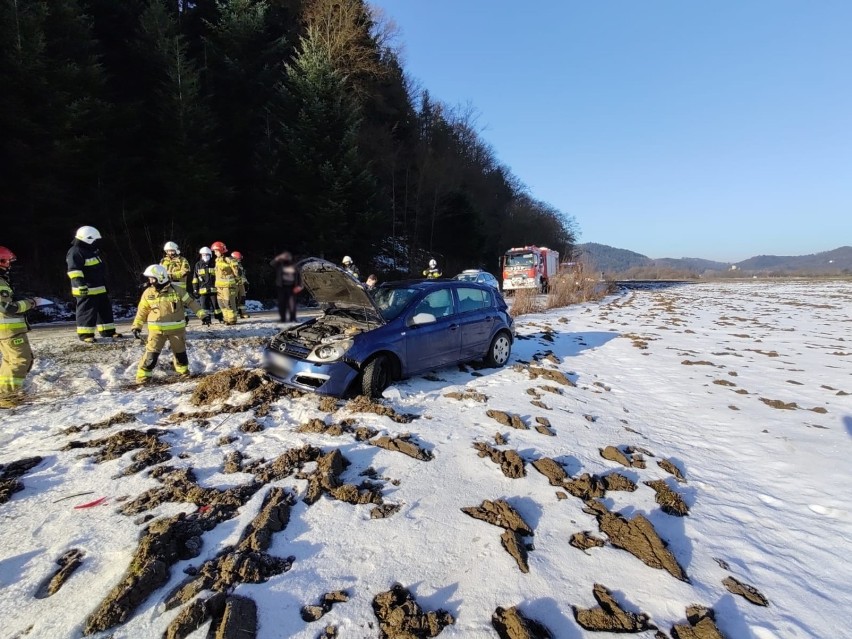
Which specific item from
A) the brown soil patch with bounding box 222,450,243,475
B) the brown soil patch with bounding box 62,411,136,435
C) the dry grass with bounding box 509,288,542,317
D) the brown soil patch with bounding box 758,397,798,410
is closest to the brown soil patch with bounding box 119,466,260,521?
the brown soil patch with bounding box 222,450,243,475

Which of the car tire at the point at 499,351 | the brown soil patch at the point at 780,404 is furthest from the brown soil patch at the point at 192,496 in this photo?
the brown soil patch at the point at 780,404

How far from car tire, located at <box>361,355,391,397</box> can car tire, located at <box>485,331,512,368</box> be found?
2.40 meters

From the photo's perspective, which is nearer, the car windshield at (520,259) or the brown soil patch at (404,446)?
the brown soil patch at (404,446)

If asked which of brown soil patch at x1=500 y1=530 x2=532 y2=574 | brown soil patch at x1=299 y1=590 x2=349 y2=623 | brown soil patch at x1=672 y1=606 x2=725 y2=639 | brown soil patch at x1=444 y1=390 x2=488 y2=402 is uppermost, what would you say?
brown soil patch at x1=444 y1=390 x2=488 y2=402

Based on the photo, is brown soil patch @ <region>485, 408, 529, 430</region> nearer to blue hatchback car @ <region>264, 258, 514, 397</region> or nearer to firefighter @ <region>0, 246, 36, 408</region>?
blue hatchback car @ <region>264, 258, 514, 397</region>

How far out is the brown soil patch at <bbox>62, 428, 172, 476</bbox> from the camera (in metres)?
3.87

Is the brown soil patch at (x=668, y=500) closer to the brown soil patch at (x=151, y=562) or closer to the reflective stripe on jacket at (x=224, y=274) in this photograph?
the brown soil patch at (x=151, y=562)

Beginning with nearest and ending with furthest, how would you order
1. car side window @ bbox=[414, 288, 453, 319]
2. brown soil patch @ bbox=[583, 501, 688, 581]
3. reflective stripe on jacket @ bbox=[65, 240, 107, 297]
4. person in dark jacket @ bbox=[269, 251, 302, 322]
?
person in dark jacket @ bbox=[269, 251, 302, 322]
brown soil patch @ bbox=[583, 501, 688, 581]
car side window @ bbox=[414, 288, 453, 319]
reflective stripe on jacket @ bbox=[65, 240, 107, 297]

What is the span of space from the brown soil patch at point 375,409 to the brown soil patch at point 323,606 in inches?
94.7

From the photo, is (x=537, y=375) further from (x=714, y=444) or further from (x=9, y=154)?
(x=9, y=154)

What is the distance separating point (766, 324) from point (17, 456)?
62.2 ft

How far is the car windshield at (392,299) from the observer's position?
592 centimetres

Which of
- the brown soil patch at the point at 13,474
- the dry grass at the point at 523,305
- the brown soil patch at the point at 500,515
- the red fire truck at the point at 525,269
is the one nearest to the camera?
the brown soil patch at the point at 500,515

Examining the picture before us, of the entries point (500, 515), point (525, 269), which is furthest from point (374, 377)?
point (525, 269)
